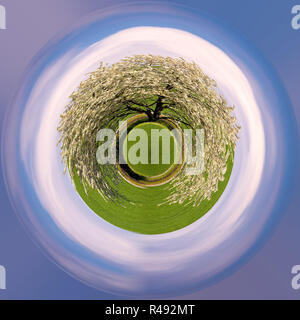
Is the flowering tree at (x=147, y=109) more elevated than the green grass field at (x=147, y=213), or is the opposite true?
the flowering tree at (x=147, y=109)

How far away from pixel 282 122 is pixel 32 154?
53 centimetres

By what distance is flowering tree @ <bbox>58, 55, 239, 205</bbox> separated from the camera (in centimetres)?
60

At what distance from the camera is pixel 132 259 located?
630 millimetres

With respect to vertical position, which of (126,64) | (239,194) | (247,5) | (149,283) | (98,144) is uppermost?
(247,5)

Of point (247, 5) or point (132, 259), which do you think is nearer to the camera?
point (132, 259)

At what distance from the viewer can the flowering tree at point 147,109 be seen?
60 cm

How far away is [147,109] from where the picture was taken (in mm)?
678

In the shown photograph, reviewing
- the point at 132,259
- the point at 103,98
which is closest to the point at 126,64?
the point at 103,98

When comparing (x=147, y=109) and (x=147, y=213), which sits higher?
→ (x=147, y=109)

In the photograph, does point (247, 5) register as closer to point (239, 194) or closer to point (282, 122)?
point (282, 122)

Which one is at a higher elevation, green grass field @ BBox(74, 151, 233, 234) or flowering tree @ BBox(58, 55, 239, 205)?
flowering tree @ BBox(58, 55, 239, 205)

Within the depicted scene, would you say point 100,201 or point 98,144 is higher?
point 98,144

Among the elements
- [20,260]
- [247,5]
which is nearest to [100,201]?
[20,260]
